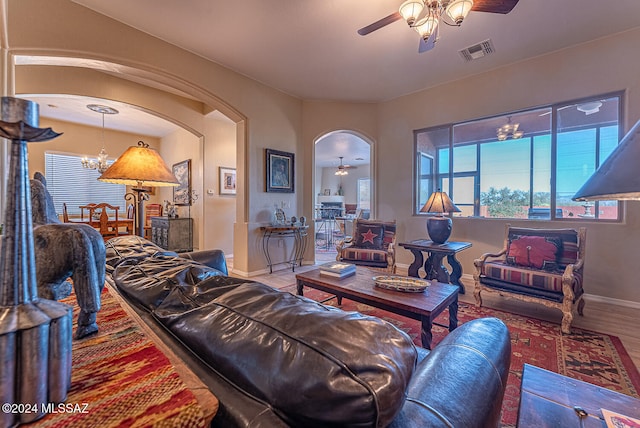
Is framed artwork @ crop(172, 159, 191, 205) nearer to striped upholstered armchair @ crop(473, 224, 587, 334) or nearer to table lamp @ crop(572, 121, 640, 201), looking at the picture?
striped upholstered armchair @ crop(473, 224, 587, 334)

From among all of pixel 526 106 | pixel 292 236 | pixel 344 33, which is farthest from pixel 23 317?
pixel 526 106

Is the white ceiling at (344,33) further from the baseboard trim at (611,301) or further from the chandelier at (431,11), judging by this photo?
the baseboard trim at (611,301)

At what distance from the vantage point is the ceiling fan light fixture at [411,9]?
6.44 ft

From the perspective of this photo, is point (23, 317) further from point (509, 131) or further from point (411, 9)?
point (509, 131)

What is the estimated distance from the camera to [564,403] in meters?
0.84

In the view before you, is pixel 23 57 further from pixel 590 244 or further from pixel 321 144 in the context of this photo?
pixel 590 244

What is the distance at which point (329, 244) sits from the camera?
7582 millimetres

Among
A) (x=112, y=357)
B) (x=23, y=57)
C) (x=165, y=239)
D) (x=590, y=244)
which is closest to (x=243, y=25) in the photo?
(x=23, y=57)

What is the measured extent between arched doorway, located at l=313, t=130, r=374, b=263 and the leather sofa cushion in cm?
609

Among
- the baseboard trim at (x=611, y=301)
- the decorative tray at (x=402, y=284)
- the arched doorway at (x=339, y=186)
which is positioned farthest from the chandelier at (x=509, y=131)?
the arched doorway at (x=339, y=186)

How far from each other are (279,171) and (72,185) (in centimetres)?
543

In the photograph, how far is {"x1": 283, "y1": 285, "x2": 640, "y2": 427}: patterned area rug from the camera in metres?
1.60

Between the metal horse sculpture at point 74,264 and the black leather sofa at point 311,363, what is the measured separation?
0.55ft

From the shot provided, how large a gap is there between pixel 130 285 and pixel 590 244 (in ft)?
14.6
